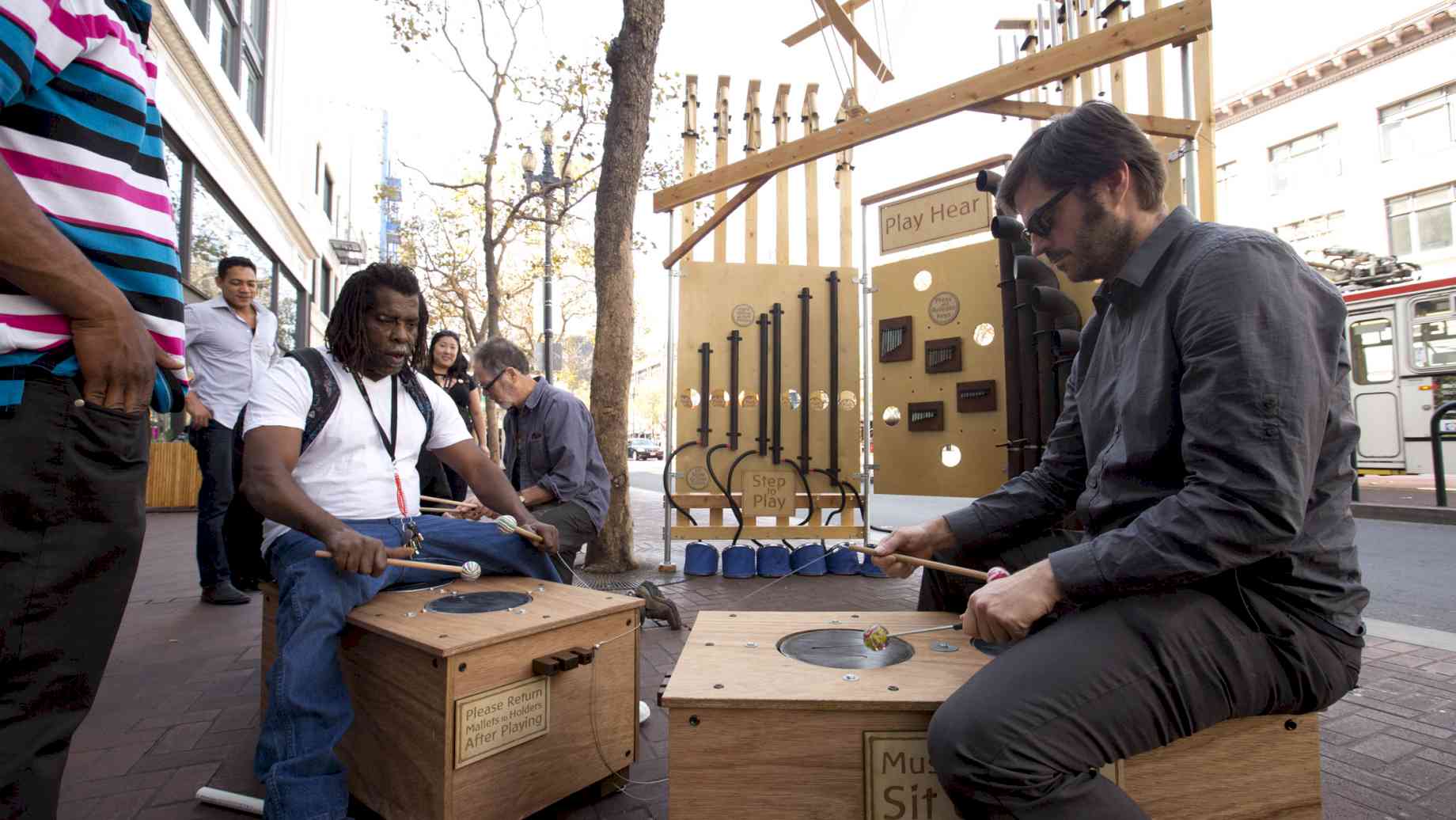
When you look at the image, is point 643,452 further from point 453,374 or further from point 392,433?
point 392,433

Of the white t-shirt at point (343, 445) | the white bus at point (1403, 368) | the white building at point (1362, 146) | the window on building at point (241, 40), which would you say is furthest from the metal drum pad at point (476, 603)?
the white building at point (1362, 146)

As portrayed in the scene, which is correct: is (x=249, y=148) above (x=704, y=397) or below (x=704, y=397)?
above

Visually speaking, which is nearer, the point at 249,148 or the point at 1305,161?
the point at 249,148

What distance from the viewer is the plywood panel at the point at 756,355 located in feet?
20.2

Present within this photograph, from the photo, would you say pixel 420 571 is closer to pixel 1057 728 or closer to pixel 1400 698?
pixel 1057 728

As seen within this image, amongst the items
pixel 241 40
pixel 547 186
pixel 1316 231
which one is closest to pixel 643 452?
pixel 547 186

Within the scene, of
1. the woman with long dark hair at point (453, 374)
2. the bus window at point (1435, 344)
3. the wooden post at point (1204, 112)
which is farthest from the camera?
the bus window at point (1435, 344)

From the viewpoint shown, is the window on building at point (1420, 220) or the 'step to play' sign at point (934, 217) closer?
the 'step to play' sign at point (934, 217)

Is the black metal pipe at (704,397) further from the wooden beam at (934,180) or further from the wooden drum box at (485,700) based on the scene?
the wooden drum box at (485,700)

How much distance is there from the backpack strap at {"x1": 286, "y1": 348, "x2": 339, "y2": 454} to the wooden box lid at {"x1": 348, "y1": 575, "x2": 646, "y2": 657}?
0.56 meters

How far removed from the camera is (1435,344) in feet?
35.1

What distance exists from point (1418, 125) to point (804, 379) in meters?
25.4

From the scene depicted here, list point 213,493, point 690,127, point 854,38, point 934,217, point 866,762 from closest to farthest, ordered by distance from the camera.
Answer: point 866,762
point 213,493
point 854,38
point 934,217
point 690,127

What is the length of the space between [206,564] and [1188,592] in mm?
5269
